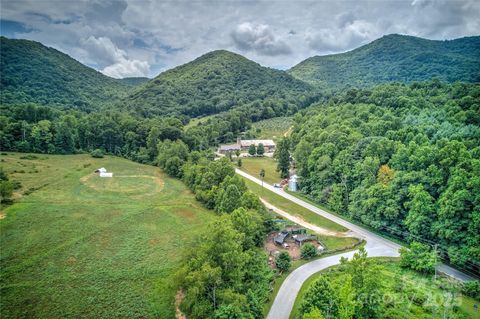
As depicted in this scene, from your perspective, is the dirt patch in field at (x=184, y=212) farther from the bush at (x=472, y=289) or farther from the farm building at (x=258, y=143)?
the farm building at (x=258, y=143)

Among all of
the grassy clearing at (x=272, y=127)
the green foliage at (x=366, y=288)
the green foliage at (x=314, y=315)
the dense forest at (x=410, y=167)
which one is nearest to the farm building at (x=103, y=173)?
the dense forest at (x=410, y=167)

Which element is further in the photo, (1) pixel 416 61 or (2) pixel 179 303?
(1) pixel 416 61

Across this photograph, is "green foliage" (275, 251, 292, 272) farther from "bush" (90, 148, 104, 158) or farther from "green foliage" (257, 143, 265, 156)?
"bush" (90, 148, 104, 158)

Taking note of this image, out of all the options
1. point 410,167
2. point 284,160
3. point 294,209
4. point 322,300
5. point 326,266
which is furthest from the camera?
point 284,160

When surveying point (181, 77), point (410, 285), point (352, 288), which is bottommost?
point (410, 285)

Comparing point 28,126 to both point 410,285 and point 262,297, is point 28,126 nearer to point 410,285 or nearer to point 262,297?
point 262,297

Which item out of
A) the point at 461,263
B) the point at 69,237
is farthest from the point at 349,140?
the point at 69,237

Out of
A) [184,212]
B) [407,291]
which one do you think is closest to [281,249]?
[407,291]

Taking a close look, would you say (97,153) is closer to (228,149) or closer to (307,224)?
(228,149)
